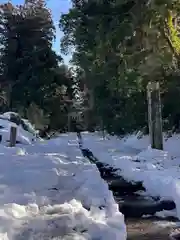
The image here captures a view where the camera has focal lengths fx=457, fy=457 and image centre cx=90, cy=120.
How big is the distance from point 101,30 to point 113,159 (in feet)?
16.5

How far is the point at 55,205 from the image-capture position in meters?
7.05

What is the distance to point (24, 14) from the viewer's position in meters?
40.4

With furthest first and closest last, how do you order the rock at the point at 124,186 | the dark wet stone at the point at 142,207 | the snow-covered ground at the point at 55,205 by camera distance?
1. the rock at the point at 124,186
2. the dark wet stone at the point at 142,207
3. the snow-covered ground at the point at 55,205

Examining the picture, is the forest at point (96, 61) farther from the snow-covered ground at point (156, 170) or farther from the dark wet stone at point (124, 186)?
the dark wet stone at point (124, 186)

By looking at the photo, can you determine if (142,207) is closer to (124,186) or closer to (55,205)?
(55,205)

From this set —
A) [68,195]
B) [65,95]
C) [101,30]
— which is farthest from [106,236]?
[65,95]

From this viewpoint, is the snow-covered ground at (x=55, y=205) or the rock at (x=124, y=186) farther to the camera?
the rock at (x=124, y=186)

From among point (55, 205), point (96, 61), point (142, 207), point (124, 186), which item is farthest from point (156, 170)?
point (96, 61)

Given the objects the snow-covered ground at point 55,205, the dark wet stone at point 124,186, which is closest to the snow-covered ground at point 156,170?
the dark wet stone at point 124,186

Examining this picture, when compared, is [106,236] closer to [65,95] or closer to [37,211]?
[37,211]

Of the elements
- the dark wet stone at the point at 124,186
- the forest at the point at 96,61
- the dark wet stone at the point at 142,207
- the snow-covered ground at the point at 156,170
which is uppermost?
the forest at the point at 96,61

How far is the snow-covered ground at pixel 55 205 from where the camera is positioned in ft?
18.8

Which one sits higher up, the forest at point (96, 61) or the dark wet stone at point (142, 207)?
the forest at point (96, 61)

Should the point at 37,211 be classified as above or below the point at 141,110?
below
